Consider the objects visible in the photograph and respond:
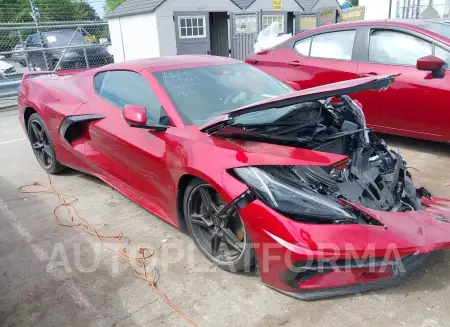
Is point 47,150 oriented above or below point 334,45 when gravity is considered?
below

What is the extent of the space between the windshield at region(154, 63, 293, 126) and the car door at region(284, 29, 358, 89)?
1.61m

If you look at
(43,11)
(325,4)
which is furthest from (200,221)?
(325,4)

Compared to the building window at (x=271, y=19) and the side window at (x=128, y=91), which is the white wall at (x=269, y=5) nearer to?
the building window at (x=271, y=19)

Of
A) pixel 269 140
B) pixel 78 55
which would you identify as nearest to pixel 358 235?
pixel 269 140

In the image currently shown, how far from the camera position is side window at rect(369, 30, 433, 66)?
429cm

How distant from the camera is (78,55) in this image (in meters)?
11.4

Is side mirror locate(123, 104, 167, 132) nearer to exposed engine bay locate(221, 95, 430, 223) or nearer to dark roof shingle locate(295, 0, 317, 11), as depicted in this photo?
exposed engine bay locate(221, 95, 430, 223)

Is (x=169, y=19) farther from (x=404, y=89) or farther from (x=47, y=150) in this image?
(x=404, y=89)

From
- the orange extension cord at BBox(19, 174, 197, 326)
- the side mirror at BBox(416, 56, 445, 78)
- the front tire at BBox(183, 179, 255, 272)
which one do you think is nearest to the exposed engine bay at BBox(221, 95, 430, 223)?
the front tire at BBox(183, 179, 255, 272)

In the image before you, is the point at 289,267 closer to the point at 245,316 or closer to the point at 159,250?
the point at 245,316

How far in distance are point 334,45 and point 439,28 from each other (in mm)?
1188

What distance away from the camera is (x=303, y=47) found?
533 centimetres

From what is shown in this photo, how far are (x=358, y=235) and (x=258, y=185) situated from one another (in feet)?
1.96

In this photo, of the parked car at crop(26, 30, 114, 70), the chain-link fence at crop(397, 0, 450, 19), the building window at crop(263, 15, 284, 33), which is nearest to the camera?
the parked car at crop(26, 30, 114, 70)
